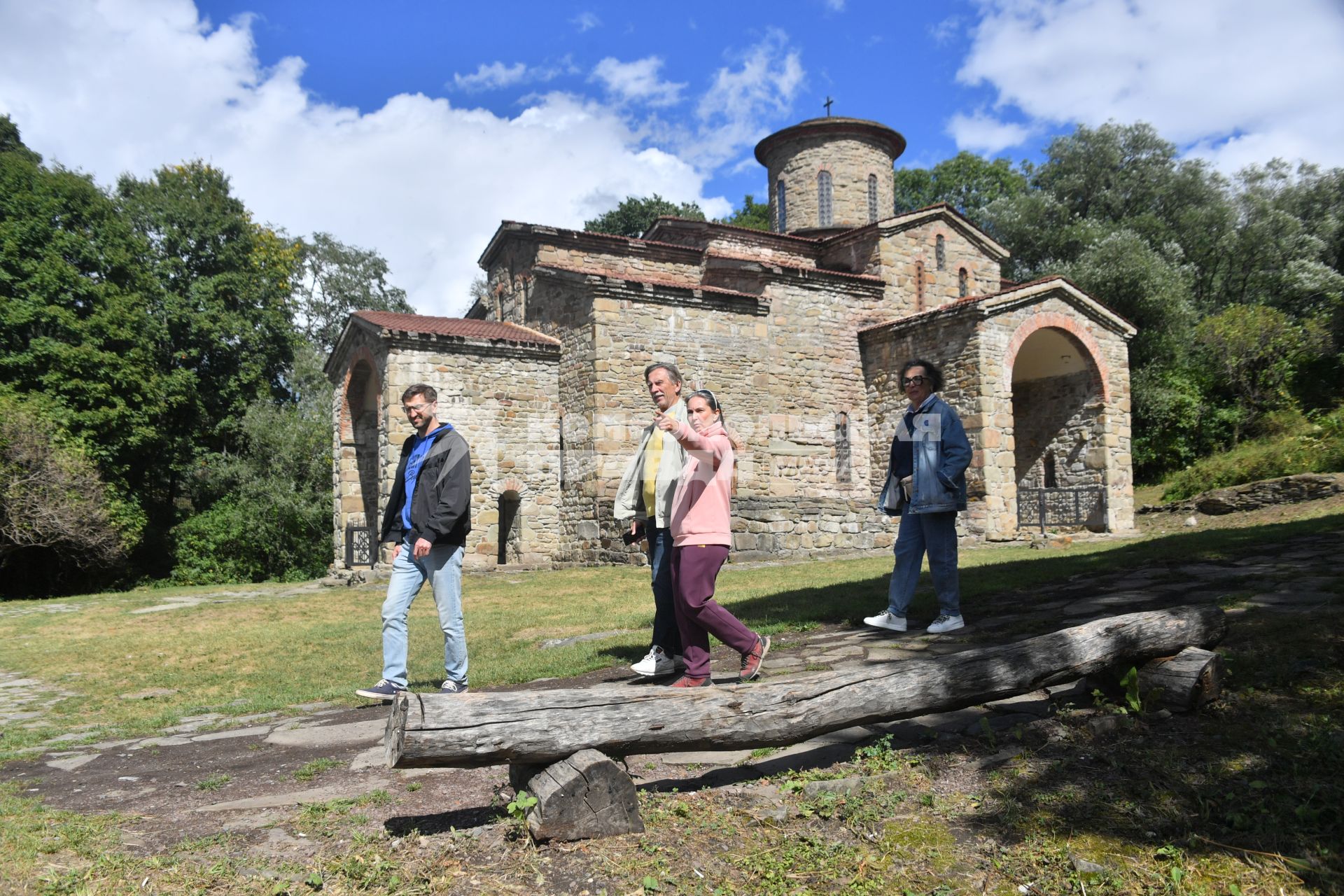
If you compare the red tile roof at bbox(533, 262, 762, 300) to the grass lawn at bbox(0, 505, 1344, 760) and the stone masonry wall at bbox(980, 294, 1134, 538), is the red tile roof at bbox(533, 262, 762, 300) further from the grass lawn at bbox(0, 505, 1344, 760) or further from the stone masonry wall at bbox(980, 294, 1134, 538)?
the grass lawn at bbox(0, 505, 1344, 760)

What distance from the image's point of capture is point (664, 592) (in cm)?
493

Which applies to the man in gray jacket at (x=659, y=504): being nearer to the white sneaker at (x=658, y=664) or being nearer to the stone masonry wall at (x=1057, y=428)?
the white sneaker at (x=658, y=664)

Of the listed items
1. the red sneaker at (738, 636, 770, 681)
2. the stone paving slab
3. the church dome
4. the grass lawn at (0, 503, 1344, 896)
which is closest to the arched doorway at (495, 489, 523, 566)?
the church dome

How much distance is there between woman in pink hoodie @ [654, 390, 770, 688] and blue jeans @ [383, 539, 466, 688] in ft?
4.57

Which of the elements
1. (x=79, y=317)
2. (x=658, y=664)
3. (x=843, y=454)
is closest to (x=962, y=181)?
(x=843, y=454)

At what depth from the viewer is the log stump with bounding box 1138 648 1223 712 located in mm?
3443

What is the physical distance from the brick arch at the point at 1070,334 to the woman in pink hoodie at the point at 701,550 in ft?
44.1

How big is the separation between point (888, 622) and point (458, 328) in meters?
13.3

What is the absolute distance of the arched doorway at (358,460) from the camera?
1838 cm

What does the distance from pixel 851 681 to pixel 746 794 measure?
0.60 m

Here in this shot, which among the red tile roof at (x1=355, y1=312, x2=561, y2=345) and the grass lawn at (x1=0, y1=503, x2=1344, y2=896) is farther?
the red tile roof at (x1=355, y1=312, x2=561, y2=345)

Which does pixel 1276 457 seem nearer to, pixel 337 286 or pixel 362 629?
pixel 362 629

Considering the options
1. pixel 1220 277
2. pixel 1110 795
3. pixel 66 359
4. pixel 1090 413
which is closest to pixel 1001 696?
pixel 1110 795

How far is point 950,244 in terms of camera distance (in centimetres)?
2044
